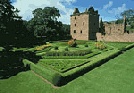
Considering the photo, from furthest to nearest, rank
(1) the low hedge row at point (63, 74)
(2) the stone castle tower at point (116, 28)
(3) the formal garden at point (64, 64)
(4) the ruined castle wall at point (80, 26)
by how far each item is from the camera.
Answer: (4) the ruined castle wall at point (80, 26) < (2) the stone castle tower at point (116, 28) < (3) the formal garden at point (64, 64) < (1) the low hedge row at point (63, 74)

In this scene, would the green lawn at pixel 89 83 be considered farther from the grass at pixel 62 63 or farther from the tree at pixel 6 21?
the tree at pixel 6 21

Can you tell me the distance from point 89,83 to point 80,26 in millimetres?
40230

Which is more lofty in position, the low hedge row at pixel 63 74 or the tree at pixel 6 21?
the tree at pixel 6 21

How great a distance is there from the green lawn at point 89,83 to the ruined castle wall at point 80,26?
3258 cm

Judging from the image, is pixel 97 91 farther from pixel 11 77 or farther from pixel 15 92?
pixel 11 77

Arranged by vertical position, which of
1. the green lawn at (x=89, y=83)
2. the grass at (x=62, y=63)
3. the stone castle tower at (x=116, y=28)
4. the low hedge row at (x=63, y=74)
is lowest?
the green lawn at (x=89, y=83)

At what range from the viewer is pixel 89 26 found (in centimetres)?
6112

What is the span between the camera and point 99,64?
30.6 metres

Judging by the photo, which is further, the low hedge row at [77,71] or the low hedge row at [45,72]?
the low hedge row at [45,72]

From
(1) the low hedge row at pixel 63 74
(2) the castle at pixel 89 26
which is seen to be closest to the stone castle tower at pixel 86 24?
(2) the castle at pixel 89 26

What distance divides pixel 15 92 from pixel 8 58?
531 inches

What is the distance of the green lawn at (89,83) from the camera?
23.1 metres

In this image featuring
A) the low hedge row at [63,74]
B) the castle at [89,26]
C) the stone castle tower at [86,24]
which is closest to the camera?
the low hedge row at [63,74]

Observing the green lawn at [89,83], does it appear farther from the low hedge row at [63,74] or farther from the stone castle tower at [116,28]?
the stone castle tower at [116,28]
